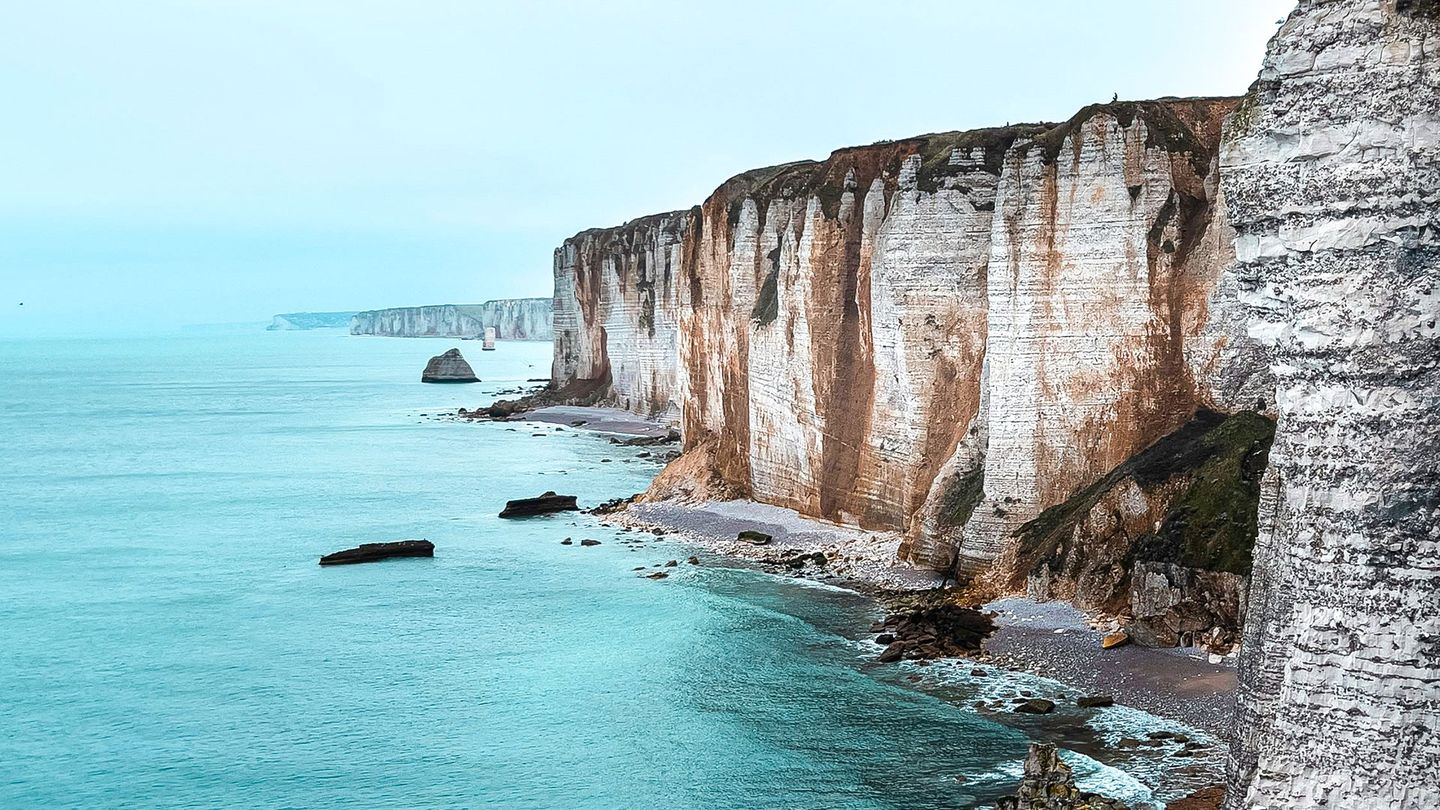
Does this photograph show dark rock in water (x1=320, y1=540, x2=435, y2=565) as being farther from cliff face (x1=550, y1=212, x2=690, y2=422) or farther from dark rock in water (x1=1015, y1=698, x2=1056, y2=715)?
cliff face (x1=550, y1=212, x2=690, y2=422)

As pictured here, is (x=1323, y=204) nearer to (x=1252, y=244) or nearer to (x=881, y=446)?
(x=1252, y=244)

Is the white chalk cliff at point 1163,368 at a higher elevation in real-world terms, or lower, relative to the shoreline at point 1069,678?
higher

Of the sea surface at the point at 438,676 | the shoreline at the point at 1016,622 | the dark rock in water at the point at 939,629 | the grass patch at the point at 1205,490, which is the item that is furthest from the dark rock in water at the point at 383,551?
the grass patch at the point at 1205,490

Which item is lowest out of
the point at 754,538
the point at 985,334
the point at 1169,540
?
the point at 754,538

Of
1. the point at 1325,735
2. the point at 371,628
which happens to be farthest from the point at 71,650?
the point at 1325,735

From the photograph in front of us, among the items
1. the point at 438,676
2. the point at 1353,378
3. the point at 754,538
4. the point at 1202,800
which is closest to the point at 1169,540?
the point at 1202,800

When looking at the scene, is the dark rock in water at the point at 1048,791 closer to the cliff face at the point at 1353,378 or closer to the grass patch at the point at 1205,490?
the cliff face at the point at 1353,378

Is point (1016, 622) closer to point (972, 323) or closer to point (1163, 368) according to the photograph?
point (1163, 368)
